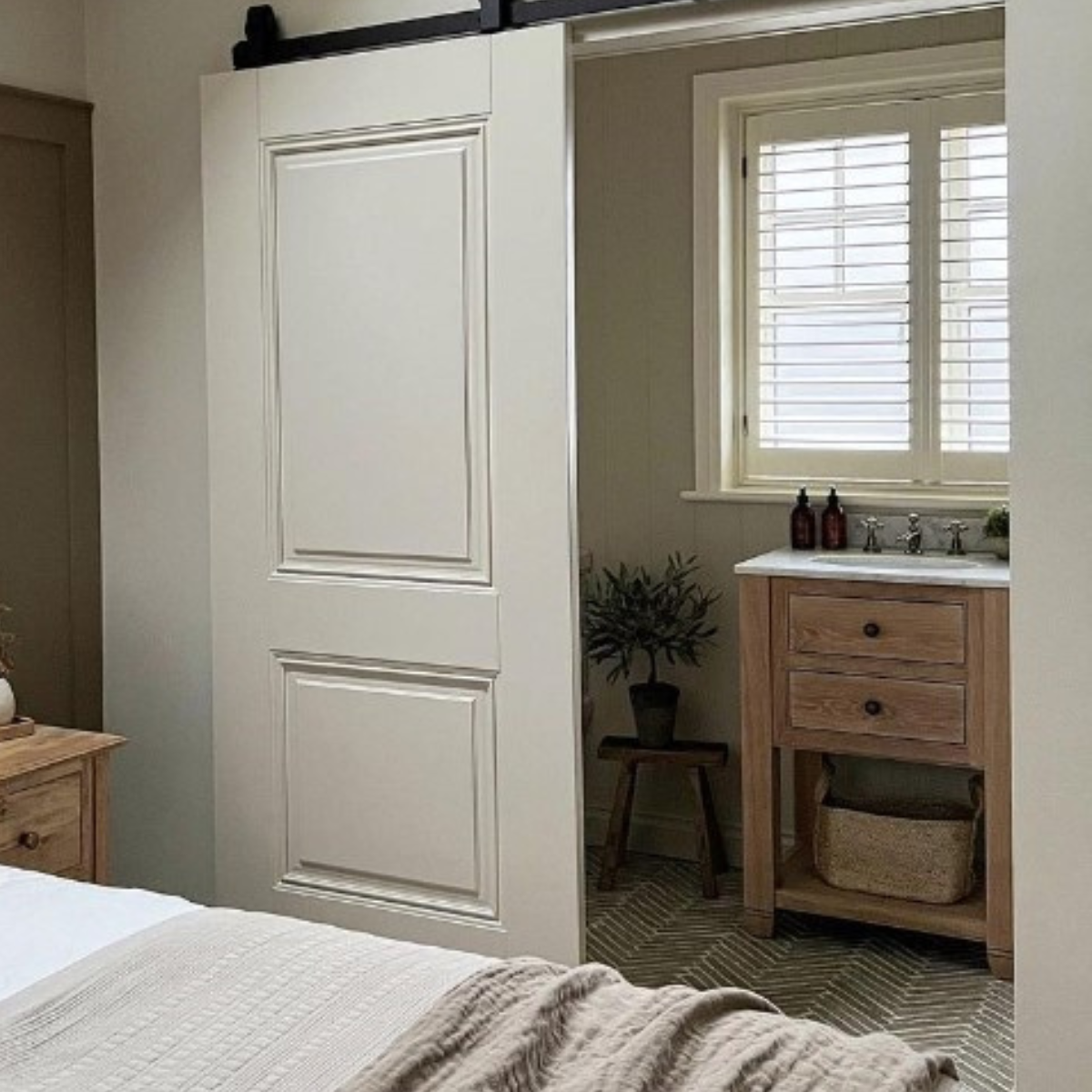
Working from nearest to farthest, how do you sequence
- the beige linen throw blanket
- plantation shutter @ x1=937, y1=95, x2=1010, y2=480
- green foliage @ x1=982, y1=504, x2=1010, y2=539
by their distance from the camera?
the beige linen throw blanket < green foliage @ x1=982, y1=504, x2=1010, y2=539 < plantation shutter @ x1=937, y1=95, x2=1010, y2=480

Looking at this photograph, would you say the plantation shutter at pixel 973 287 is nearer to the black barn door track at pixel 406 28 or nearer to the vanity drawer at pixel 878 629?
the vanity drawer at pixel 878 629

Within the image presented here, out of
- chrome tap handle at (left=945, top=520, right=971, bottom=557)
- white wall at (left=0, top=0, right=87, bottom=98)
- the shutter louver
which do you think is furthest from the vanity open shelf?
white wall at (left=0, top=0, right=87, bottom=98)

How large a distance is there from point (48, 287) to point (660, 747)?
2.11 meters

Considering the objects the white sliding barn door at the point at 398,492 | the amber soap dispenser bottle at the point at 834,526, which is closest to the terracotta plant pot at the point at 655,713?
the amber soap dispenser bottle at the point at 834,526

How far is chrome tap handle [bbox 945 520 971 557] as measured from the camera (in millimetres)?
4383

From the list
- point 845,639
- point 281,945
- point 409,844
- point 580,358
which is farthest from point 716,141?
point 281,945

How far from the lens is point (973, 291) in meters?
4.45

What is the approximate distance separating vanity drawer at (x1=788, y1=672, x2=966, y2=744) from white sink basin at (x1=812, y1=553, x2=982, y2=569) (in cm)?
31

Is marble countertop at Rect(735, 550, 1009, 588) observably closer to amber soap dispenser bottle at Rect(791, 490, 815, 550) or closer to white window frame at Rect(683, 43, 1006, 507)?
amber soap dispenser bottle at Rect(791, 490, 815, 550)

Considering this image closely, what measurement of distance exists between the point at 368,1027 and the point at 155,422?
2.31 m

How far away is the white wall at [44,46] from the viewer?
3.67 m

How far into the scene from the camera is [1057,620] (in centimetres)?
281

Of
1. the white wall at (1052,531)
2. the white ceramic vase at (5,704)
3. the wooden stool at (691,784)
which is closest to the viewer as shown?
the white wall at (1052,531)

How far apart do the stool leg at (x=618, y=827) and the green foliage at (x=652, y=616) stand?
30cm
